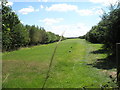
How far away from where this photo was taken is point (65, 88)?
6.92 m

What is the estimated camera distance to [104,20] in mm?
15234

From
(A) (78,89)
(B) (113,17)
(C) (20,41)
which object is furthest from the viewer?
(C) (20,41)

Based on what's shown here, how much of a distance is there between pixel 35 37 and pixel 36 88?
57410mm

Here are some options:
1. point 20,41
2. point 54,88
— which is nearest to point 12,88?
point 54,88

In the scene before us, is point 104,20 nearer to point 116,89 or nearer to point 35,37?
point 116,89

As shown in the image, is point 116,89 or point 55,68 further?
point 55,68

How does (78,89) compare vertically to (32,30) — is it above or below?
below

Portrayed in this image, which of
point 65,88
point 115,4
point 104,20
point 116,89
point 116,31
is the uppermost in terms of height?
point 115,4

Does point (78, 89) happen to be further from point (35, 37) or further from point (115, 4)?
point (35, 37)

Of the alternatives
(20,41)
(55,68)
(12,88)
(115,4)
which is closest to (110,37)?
(115,4)

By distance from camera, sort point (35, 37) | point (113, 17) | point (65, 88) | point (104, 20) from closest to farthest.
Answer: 1. point (65, 88)
2. point (113, 17)
3. point (104, 20)
4. point (35, 37)

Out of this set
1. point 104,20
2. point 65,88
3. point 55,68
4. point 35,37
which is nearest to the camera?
point 65,88

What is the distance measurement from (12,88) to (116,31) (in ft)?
34.4

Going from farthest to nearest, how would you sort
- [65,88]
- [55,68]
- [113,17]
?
[113,17], [55,68], [65,88]
